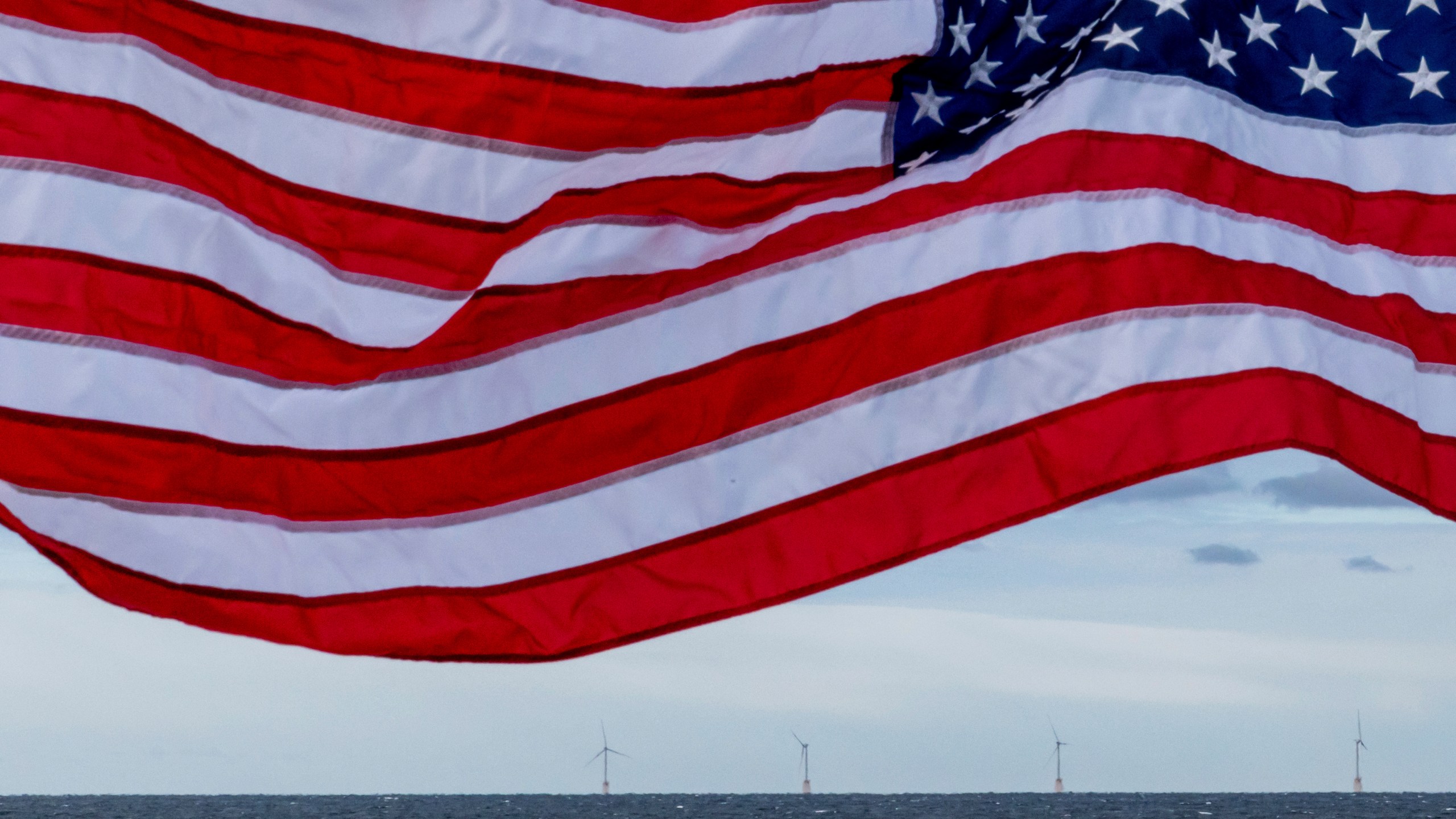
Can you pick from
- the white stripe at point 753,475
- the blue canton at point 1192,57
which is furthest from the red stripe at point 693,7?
the white stripe at point 753,475

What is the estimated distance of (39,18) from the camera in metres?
7.72

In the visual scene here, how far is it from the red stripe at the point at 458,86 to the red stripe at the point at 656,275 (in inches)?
13.5

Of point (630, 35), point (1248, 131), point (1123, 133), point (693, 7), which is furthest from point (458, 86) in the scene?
point (1248, 131)

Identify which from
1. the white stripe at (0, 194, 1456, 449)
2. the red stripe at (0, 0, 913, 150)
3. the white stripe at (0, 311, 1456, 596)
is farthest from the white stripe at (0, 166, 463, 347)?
the white stripe at (0, 311, 1456, 596)

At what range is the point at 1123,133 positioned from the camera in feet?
24.8

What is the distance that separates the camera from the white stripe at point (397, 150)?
7676 millimetres

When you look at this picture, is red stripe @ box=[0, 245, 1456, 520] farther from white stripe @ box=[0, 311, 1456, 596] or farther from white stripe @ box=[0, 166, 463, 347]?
white stripe @ box=[0, 166, 463, 347]

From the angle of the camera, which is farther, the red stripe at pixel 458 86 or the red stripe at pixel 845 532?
the red stripe at pixel 458 86

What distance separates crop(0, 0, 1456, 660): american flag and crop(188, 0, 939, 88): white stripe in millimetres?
18

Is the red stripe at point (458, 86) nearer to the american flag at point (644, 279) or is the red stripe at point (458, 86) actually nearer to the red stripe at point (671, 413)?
the american flag at point (644, 279)

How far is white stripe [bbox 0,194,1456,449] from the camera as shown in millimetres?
7445

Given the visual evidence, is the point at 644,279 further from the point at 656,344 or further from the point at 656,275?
the point at 656,344

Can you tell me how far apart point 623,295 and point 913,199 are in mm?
1378

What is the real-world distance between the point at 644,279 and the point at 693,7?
4.16ft
